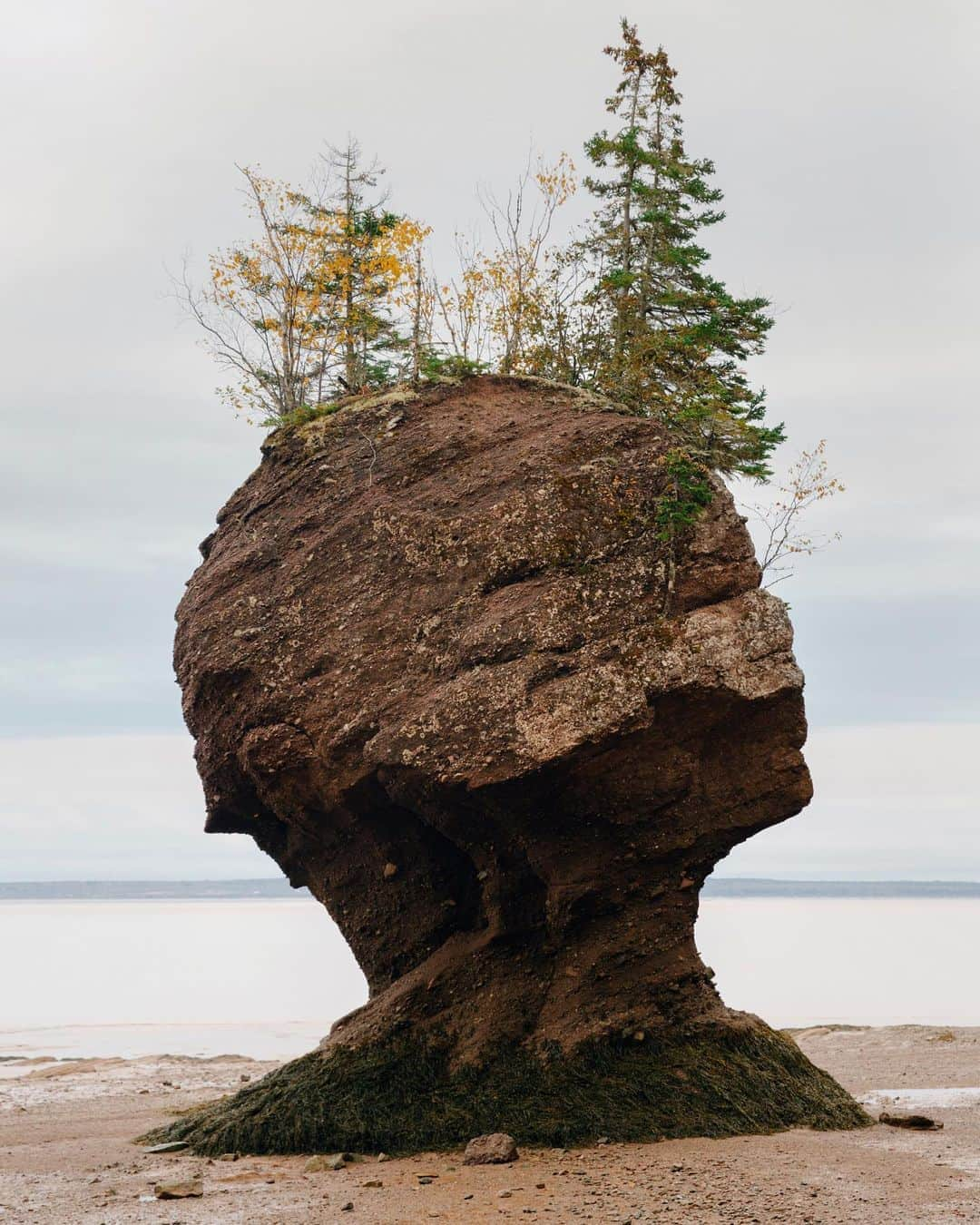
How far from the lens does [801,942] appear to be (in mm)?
79375

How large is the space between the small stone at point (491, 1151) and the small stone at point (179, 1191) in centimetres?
280

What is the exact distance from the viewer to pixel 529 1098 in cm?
1523


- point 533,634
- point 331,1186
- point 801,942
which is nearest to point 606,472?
point 533,634

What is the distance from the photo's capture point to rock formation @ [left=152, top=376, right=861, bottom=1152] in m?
15.0

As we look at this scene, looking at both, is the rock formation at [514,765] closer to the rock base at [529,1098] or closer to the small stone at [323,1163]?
the rock base at [529,1098]

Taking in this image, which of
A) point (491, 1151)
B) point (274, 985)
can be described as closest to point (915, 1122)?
point (491, 1151)

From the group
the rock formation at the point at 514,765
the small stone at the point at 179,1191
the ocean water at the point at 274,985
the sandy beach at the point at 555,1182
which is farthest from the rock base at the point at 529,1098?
the ocean water at the point at 274,985

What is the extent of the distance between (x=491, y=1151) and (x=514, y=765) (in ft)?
13.5

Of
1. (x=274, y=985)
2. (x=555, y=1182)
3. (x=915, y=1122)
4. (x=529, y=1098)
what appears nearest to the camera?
(x=555, y=1182)

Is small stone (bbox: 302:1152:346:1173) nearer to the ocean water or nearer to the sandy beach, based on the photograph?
the sandy beach

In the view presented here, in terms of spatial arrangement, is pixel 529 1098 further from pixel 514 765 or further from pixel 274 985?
pixel 274 985

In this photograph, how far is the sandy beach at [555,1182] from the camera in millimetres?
12148

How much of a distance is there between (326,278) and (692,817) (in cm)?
1104

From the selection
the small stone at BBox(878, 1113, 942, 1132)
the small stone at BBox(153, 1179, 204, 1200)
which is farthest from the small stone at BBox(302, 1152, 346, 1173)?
the small stone at BBox(878, 1113, 942, 1132)
